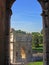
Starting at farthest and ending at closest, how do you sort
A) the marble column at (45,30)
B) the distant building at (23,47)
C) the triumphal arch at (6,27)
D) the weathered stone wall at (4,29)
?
1. the distant building at (23,47)
2. the marble column at (45,30)
3. the triumphal arch at (6,27)
4. the weathered stone wall at (4,29)

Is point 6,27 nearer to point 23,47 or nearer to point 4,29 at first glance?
point 4,29

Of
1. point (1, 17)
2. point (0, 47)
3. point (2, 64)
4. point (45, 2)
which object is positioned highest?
point (45, 2)

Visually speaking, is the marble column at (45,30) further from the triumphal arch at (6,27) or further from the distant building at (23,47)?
the distant building at (23,47)

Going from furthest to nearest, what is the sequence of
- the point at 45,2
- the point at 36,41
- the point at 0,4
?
1. the point at 36,41
2. the point at 45,2
3. the point at 0,4

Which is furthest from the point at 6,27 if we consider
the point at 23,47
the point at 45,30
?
the point at 23,47

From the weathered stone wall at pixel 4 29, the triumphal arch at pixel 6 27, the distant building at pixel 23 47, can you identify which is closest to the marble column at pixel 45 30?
the triumphal arch at pixel 6 27

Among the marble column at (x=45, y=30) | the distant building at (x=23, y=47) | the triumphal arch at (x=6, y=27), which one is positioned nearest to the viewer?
the triumphal arch at (x=6, y=27)

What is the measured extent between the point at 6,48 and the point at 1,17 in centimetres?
137

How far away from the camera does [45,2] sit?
1029 cm

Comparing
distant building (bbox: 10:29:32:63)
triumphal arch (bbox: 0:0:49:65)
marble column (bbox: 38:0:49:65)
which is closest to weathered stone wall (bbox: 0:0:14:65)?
triumphal arch (bbox: 0:0:49:65)

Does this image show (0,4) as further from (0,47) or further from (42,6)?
(42,6)

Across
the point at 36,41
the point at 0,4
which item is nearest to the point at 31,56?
the point at 36,41

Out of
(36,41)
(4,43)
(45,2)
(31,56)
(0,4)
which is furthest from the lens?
(36,41)

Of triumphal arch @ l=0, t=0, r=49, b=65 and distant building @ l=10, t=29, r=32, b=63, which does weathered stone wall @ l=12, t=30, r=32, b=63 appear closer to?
distant building @ l=10, t=29, r=32, b=63
